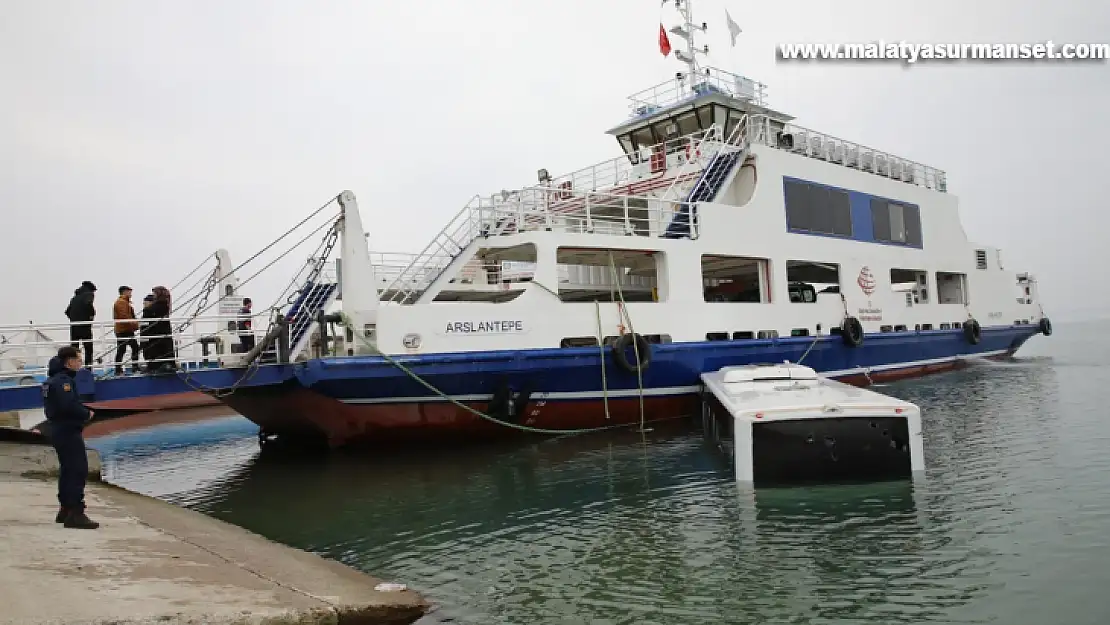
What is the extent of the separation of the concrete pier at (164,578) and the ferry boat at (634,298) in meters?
3.88

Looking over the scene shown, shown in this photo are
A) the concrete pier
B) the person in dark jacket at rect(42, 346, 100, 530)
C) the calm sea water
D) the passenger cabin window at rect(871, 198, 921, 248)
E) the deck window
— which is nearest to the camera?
the concrete pier

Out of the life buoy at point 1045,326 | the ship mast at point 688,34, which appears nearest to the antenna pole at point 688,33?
the ship mast at point 688,34

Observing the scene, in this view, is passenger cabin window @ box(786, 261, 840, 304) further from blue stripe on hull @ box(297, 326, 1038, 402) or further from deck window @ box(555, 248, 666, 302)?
deck window @ box(555, 248, 666, 302)

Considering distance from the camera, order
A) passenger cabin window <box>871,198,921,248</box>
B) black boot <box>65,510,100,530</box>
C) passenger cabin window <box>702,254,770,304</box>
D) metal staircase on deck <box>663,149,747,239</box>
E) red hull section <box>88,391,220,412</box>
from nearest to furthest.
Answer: black boot <box>65,510,100,530</box>, metal staircase on deck <box>663,149,747,239</box>, passenger cabin window <box>702,254,770,304</box>, passenger cabin window <box>871,198,921,248</box>, red hull section <box>88,391,220,412</box>

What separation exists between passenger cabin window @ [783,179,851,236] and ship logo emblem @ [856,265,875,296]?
1084 millimetres

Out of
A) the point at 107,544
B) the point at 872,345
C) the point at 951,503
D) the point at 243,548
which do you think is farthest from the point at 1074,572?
the point at 872,345

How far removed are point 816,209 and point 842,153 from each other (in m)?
2.71

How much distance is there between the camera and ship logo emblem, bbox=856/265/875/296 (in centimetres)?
1797

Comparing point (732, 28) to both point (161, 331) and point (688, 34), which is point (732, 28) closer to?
point (688, 34)

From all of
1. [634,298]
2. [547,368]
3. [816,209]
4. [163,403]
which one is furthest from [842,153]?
[163,403]

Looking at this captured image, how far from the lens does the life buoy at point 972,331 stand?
853 inches

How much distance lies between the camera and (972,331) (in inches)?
856

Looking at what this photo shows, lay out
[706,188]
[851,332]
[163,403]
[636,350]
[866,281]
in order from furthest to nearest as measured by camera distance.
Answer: [163,403], [866,281], [851,332], [706,188], [636,350]

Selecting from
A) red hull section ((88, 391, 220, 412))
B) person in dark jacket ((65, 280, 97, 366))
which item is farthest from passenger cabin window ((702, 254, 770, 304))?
red hull section ((88, 391, 220, 412))
